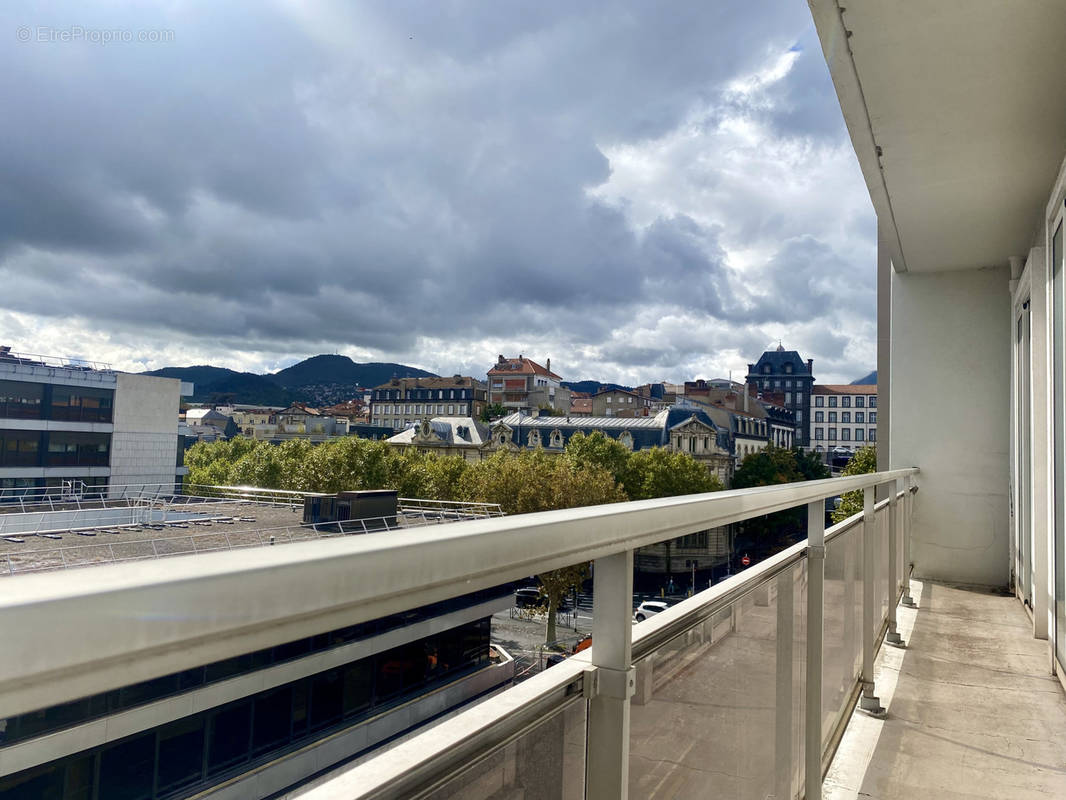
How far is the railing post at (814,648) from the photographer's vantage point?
67.2 inches

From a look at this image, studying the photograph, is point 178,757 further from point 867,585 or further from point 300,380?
point 300,380

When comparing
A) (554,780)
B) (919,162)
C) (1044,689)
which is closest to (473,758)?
(554,780)

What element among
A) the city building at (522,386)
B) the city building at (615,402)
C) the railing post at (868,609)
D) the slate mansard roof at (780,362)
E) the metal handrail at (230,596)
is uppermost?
the slate mansard roof at (780,362)

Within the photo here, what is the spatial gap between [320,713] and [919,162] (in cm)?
417

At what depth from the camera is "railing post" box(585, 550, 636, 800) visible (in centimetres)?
72

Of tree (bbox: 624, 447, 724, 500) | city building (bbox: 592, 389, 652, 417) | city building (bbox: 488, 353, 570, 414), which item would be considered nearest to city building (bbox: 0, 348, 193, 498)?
tree (bbox: 624, 447, 724, 500)

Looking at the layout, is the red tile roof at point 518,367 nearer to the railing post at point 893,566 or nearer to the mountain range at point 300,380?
the mountain range at point 300,380

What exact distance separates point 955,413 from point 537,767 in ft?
20.4

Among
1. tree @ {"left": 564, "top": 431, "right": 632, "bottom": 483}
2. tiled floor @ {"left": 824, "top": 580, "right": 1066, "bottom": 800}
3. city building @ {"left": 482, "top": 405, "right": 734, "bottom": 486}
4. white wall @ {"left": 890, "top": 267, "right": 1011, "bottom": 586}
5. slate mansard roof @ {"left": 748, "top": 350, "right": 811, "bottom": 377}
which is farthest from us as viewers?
slate mansard roof @ {"left": 748, "top": 350, "right": 811, "bottom": 377}

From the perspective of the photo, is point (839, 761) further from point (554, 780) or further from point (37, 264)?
point (37, 264)

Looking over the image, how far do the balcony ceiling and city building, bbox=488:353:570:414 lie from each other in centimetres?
7173

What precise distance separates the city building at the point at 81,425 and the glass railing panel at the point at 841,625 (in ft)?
96.9

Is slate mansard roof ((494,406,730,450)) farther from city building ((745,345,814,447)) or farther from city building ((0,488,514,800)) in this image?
city building ((0,488,514,800))

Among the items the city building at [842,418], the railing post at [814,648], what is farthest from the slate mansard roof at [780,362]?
the railing post at [814,648]
